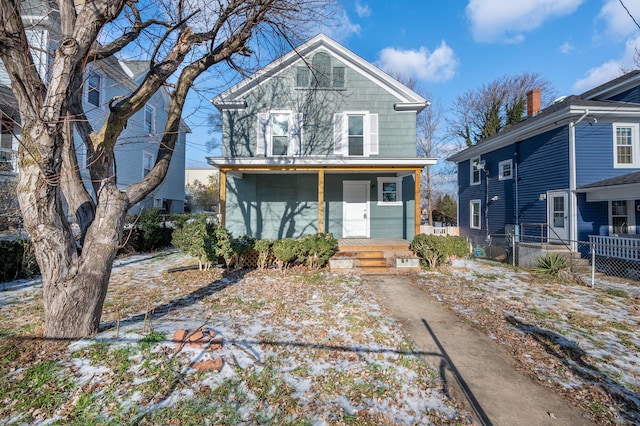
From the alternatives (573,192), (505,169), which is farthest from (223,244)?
(505,169)

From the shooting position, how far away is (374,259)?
8250 millimetres

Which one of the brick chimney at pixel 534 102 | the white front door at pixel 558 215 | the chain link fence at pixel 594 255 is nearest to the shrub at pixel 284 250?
the chain link fence at pixel 594 255

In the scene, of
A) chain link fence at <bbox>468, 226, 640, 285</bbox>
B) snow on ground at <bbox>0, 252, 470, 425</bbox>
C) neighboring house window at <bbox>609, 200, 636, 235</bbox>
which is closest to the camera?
snow on ground at <bbox>0, 252, 470, 425</bbox>

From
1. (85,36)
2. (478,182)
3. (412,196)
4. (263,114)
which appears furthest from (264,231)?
(478,182)

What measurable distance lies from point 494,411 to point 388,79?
10352mm

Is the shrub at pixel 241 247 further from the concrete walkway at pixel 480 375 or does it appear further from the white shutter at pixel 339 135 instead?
the white shutter at pixel 339 135

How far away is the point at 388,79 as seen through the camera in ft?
33.3

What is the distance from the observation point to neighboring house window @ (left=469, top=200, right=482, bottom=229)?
15.4 m

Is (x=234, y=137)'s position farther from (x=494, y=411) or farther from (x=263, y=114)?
(x=494, y=411)

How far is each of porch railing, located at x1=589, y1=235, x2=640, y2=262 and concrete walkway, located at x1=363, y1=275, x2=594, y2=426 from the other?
7097mm

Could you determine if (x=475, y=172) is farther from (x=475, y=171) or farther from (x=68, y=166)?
(x=68, y=166)

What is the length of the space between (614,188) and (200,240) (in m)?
13.1

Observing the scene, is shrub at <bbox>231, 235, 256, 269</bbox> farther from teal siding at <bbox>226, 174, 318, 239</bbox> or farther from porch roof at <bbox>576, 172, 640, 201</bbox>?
porch roof at <bbox>576, 172, 640, 201</bbox>

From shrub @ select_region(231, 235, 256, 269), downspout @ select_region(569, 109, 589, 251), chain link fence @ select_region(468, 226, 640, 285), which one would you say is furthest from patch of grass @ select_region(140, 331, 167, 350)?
downspout @ select_region(569, 109, 589, 251)
